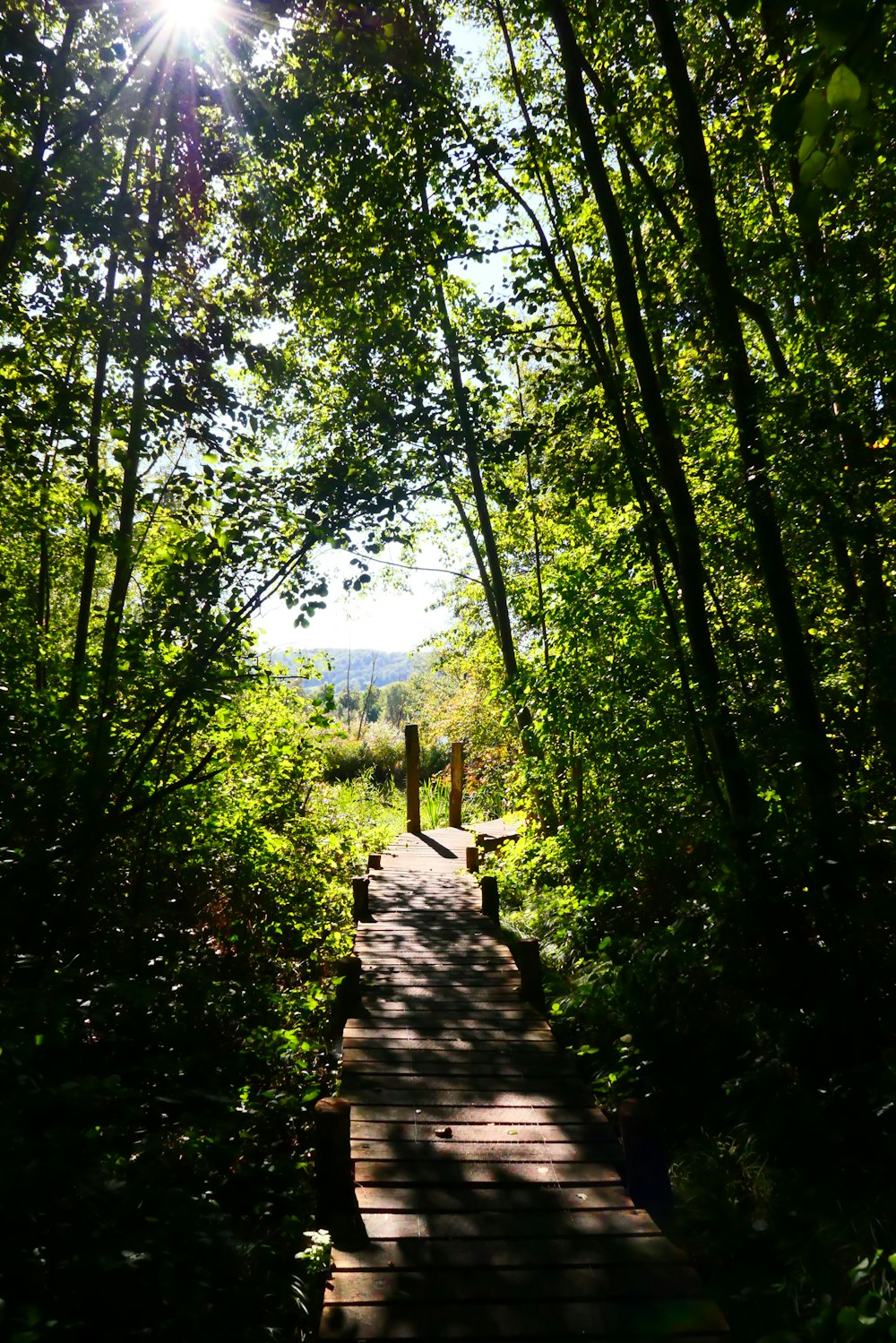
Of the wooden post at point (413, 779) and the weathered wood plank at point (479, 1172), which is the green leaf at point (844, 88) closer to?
the weathered wood plank at point (479, 1172)

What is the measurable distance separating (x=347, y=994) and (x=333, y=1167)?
1.98 meters

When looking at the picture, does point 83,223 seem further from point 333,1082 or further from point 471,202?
point 333,1082

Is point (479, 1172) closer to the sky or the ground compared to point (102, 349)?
closer to the ground

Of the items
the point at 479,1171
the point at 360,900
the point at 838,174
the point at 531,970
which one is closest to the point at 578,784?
the point at 531,970

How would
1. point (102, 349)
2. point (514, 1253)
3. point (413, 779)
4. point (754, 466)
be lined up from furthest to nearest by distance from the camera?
point (413, 779) → point (102, 349) → point (754, 466) → point (514, 1253)

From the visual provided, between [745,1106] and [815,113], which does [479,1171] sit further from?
[815,113]

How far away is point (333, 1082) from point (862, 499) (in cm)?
481

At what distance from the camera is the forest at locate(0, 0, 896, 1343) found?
3227 millimetres

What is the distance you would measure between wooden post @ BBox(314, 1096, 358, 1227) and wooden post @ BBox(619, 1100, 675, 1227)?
3.94 ft

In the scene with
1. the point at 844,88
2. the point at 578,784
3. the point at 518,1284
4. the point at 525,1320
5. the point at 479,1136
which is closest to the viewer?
the point at 844,88

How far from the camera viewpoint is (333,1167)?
312cm

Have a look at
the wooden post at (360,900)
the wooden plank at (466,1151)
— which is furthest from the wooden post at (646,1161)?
the wooden post at (360,900)

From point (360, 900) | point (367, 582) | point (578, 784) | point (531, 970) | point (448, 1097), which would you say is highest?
point (367, 582)

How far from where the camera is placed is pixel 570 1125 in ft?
12.7
